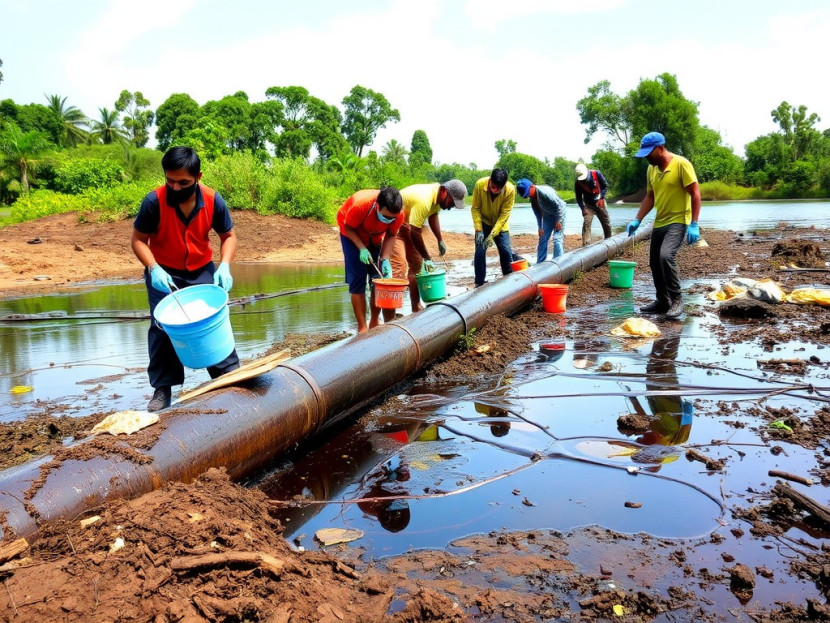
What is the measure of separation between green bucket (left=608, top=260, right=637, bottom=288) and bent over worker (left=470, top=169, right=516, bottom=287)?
1.77 metres

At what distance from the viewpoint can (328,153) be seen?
60.0 meters

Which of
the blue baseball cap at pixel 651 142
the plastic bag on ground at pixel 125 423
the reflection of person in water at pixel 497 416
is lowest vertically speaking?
the reflection of person in water at pixel 497 416

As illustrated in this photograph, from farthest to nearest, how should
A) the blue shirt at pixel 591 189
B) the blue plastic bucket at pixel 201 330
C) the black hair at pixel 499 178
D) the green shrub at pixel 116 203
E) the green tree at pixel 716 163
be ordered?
1. the green tree at pixel 716 163
2. the green shrub at pixel 116 203
3. the blue shirt at pixel 591 189
4. the black hair at pixel 499 178
5. the blue plastic bucket at pixel 201 330

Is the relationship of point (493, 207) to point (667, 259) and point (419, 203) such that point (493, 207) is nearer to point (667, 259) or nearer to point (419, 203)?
point (419, 203)

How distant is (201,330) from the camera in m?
3.33

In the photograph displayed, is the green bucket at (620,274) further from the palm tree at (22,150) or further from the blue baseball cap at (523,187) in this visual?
the palm tree at (22,150)

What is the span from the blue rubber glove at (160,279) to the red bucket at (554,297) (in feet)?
15.9

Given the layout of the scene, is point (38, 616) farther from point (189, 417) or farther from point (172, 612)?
point (189, 417)

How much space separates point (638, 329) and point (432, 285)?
2.13m

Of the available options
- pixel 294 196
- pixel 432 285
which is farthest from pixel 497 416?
pixel 294 196

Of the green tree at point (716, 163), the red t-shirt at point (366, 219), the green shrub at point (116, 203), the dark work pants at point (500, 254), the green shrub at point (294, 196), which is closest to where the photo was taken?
the red t-shirt at point (366, 219)

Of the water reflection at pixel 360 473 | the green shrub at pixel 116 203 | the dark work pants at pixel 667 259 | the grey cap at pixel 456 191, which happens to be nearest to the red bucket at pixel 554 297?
the dark work pants at pixel 667 259

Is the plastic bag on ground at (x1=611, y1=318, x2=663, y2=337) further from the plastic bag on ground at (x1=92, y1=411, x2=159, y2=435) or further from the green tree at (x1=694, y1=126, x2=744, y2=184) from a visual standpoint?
the green tree at (x1=694, y1=126, x2=744, y2=184)

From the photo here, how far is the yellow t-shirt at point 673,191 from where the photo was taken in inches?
263
